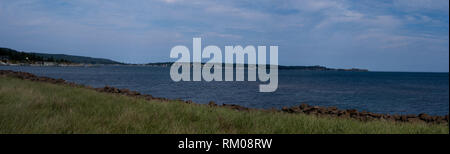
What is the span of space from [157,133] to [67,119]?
2.36 metres

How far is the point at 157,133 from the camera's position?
6.20 m
